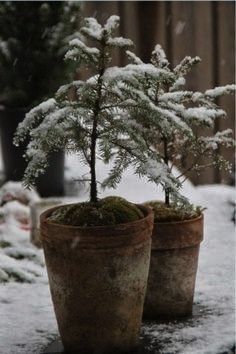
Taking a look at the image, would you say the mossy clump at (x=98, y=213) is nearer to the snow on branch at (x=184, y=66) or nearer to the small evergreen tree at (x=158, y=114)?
the small evergreen tree at (x=158, y=114)

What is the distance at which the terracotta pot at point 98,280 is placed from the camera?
2.59m

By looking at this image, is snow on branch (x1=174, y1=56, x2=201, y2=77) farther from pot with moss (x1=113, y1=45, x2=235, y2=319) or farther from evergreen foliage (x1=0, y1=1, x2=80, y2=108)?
evergreen foliage (x1=0, y1=1, x2=80, y2=108)

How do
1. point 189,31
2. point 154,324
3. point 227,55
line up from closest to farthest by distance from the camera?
1. point 154,324
2. point 189,31
3. point 227,55

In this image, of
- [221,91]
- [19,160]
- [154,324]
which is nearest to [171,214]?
[154,324]

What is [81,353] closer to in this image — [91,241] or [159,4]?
[91,241]

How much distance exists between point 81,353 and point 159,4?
4.37 m

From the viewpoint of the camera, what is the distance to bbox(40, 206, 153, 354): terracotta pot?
8.48 feet

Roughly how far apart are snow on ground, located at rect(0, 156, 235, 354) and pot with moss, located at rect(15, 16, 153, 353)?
202 millimetres

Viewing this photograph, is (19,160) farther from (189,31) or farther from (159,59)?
(159,59)

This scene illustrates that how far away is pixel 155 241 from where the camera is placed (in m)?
3.06

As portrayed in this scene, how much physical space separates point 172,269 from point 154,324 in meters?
0.26

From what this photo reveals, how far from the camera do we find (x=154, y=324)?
304cm

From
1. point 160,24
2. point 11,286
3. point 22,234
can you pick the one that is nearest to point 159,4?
point 160,24

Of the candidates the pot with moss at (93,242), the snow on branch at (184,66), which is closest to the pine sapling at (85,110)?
the pot with moss at (93,242)
